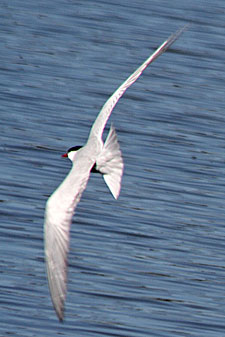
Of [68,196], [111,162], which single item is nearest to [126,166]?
[111,162]

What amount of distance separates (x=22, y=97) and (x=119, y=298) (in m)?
4.69

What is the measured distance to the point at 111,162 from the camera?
6172mm

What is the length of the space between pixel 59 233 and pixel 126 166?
5.03 metres

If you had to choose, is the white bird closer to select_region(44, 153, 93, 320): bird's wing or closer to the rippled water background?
select_region(44, 153, 93, 320): bird's wing

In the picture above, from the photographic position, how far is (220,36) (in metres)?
15.8

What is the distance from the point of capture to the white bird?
5.50 metres

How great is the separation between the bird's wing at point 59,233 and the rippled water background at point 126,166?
5.56 ft

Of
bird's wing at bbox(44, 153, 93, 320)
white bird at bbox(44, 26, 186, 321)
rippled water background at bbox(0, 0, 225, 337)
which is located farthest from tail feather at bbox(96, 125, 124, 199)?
rippled water background at bbox(0, 0, 225, 337)

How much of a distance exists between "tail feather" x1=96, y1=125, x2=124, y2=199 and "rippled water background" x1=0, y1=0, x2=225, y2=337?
1566 mm

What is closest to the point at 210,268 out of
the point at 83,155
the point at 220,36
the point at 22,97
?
the point at 83,155

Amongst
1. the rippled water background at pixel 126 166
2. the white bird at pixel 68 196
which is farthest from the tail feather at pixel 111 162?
the rippled water background at pixel 126 166

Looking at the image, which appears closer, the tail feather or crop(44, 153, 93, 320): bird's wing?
crop(44, 153, 93, 320): bird's wing

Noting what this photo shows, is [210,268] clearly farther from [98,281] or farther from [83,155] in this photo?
[83,155]

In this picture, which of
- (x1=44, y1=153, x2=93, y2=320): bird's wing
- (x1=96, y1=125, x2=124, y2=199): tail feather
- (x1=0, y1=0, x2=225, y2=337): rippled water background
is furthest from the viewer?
(x1=0, y1=0, x2=225, y2=337): rippled water background
